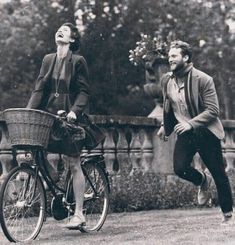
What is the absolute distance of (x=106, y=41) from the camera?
3900 centimetres

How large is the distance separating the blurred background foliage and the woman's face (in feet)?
94.0

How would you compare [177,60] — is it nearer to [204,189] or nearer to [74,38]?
[74,38]

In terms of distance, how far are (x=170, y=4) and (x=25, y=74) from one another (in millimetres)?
8518

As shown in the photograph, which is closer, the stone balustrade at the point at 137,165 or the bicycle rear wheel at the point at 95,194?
the bicycle rear wheel at the point at 95,194

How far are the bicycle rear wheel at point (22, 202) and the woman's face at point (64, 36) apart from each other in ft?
4.28

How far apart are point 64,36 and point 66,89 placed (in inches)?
20.7

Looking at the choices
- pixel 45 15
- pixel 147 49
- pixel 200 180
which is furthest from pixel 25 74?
pixel 200 180

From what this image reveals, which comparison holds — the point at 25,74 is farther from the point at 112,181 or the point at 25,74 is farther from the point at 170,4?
the point at 112,181

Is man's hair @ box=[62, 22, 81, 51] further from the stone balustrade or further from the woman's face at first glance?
the stone balustrade

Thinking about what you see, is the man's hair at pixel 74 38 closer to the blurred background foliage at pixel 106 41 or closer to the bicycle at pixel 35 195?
the bicycle at pixel 35 195

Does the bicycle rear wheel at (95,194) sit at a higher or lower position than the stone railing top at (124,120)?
lower

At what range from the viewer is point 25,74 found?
38156 millimetres

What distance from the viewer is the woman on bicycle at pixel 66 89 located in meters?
6.71

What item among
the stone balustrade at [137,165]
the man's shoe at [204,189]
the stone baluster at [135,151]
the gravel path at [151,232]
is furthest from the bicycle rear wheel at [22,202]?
the stone baluster at [135,151]
